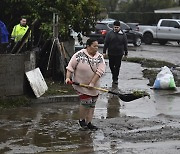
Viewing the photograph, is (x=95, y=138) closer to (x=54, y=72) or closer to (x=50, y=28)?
(x=54, y=72)

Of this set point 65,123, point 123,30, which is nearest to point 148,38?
point 123,30

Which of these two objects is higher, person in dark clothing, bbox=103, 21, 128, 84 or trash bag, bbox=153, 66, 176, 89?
person in dark clothing, bbox=103, 21, 128, 84

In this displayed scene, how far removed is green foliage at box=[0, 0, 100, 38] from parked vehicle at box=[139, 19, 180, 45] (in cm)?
2095

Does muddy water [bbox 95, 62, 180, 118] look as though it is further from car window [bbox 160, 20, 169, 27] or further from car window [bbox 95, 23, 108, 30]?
car window [bbox 160, 20, 169, 27]

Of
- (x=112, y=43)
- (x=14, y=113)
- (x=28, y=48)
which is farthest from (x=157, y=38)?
(x=14, y=113)

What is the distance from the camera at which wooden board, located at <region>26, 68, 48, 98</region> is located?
1151cm

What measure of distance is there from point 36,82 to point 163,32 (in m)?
27.0

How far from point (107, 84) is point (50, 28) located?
7.36 ft

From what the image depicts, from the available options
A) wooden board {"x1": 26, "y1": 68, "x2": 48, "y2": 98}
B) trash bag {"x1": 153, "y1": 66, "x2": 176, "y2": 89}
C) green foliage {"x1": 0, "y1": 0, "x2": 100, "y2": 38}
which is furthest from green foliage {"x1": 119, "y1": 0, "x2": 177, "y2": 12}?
wooden board {"x1": 26, "y1": 68, "x2": 48, "y2": 98}

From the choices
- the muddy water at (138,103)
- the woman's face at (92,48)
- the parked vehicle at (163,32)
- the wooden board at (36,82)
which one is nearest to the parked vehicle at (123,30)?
the parked vehicle at (163,32)

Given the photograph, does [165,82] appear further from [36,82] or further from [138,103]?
[36,82]

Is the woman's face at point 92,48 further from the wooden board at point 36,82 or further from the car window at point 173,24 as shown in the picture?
the car window at point 173,24

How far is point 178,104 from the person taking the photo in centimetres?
1207

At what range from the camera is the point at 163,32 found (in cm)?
3775
